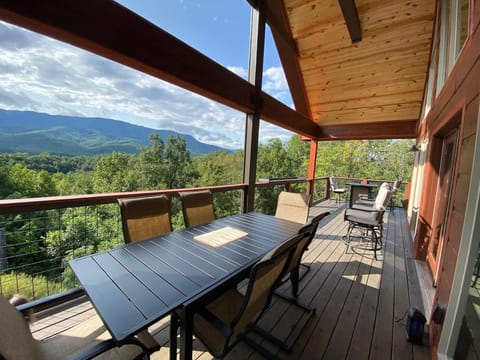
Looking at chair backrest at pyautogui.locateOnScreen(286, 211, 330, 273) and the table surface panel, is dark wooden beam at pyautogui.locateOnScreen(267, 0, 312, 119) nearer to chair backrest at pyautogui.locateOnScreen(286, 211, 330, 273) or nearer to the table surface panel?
chair backrest at pyautogui.locateOnScreen(286, 211, 330, 273)

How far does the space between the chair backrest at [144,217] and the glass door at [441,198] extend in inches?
126

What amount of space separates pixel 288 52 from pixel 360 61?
1.84 m

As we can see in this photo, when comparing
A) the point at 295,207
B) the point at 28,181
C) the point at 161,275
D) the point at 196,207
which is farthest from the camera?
the point at 28,181

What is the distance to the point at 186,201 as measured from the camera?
2.45 m

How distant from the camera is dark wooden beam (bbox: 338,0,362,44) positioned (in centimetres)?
389

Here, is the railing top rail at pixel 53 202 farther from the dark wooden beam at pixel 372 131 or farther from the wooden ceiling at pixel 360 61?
the dark wooden beam at pixel 372 131

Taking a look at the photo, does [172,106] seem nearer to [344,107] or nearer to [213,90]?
[344,107]

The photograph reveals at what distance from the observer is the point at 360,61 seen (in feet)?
17.8

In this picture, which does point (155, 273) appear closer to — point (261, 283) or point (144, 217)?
point (261, 283)

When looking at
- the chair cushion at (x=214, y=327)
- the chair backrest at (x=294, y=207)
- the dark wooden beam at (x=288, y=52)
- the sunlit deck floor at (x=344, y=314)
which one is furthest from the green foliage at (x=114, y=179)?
the dark wooden beam at (x=288, y=52)

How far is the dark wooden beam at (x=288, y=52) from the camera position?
4737 mm

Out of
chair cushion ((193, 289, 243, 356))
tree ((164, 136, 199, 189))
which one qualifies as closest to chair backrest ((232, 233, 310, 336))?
chair cushion ((193, 289, 243, 356))

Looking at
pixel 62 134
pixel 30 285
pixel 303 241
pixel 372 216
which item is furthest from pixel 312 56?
pixel 62 134

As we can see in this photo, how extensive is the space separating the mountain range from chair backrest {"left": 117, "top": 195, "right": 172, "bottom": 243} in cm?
423
